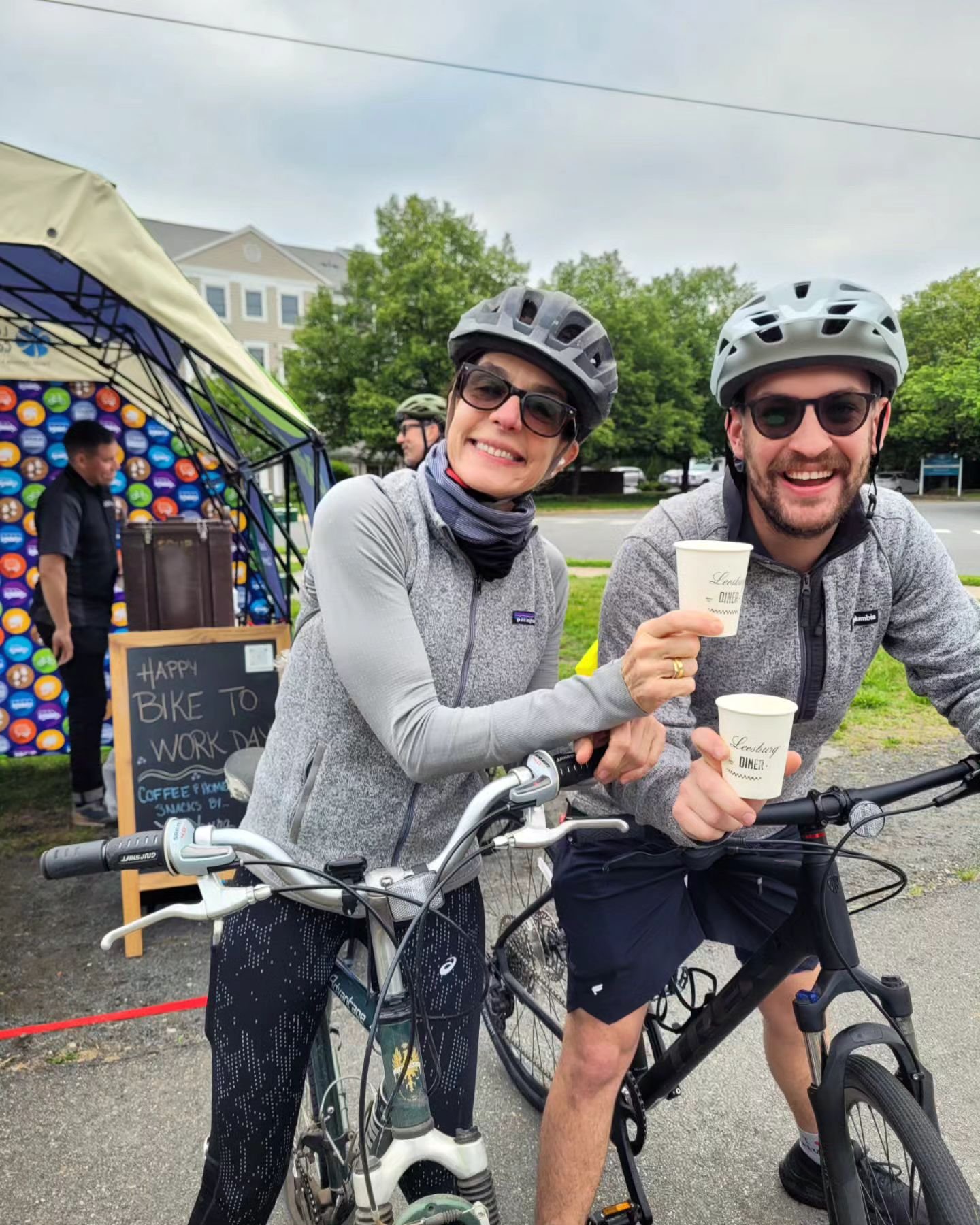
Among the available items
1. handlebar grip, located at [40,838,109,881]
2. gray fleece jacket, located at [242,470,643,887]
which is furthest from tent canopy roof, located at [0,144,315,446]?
handlebar grip, located at [40,838,109,881]

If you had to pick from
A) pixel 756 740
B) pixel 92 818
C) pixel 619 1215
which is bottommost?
pixel 619 1215

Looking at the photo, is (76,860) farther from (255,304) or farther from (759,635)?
(255,304)

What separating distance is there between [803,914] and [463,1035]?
0.77 metres

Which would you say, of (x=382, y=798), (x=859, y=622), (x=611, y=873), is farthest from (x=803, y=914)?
(x=382, y=798)

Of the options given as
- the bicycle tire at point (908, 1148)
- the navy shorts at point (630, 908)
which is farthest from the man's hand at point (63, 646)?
the bicycle tire at point (908, 1148)

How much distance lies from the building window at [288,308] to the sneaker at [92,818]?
44.5 metres

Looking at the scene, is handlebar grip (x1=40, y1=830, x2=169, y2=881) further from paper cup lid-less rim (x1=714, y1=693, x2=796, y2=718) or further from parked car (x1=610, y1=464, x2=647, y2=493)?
parked car (x1=610, y1=464, x2=647, y2=493)

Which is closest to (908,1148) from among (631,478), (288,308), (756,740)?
(756,740)

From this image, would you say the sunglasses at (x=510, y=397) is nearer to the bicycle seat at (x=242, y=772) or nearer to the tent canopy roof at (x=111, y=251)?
the bicycle seat at (x=242, y=772)

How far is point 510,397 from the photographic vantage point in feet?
5.62

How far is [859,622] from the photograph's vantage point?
1.94 m

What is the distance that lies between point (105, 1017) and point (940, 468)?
43188 millimetres

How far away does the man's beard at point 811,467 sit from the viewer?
1.77 metres

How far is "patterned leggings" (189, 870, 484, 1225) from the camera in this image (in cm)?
172
